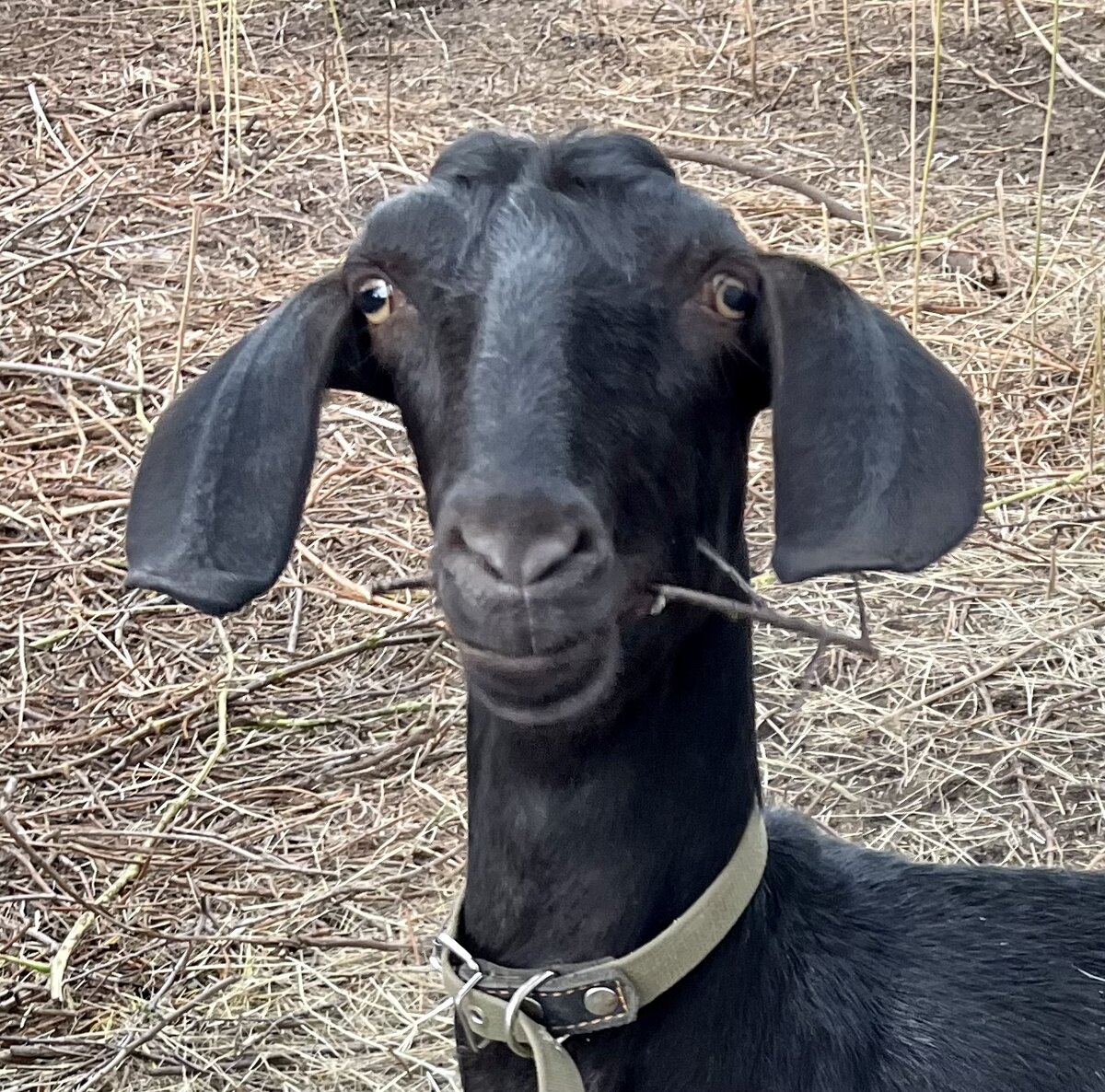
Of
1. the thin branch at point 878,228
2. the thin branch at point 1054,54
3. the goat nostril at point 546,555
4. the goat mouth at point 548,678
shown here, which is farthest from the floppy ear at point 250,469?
the thin branch at point 878,228

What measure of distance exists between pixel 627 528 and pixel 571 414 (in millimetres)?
160

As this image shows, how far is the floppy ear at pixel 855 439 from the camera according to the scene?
5.76ft

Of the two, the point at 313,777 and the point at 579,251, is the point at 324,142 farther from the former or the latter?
the point at 579,251

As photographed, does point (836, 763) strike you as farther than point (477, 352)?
Yes

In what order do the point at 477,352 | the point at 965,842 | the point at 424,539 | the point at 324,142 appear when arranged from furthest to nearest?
the point at 324,142 < the point at 424,539 < the point at 965,842 < the point at 477,352

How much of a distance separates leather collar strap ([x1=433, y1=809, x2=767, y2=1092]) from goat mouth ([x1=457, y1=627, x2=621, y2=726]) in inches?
14.2

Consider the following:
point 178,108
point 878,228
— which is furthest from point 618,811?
point 178,108

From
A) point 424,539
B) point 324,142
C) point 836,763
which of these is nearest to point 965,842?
point 836,763

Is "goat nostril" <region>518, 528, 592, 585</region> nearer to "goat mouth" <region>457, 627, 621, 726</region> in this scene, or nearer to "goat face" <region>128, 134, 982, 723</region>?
"goat face" <region>128, 134, 982, 723</region>

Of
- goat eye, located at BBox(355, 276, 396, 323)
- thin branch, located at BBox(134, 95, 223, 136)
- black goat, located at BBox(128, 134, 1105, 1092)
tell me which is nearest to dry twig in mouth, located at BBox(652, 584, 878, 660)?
black goat, located at BBox(128, 134, 1105, 1092)

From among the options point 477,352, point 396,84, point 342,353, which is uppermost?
point 477,352

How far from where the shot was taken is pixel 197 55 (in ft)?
24.8

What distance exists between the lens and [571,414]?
67.1 inches

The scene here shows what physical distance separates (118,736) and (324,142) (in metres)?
3.72
